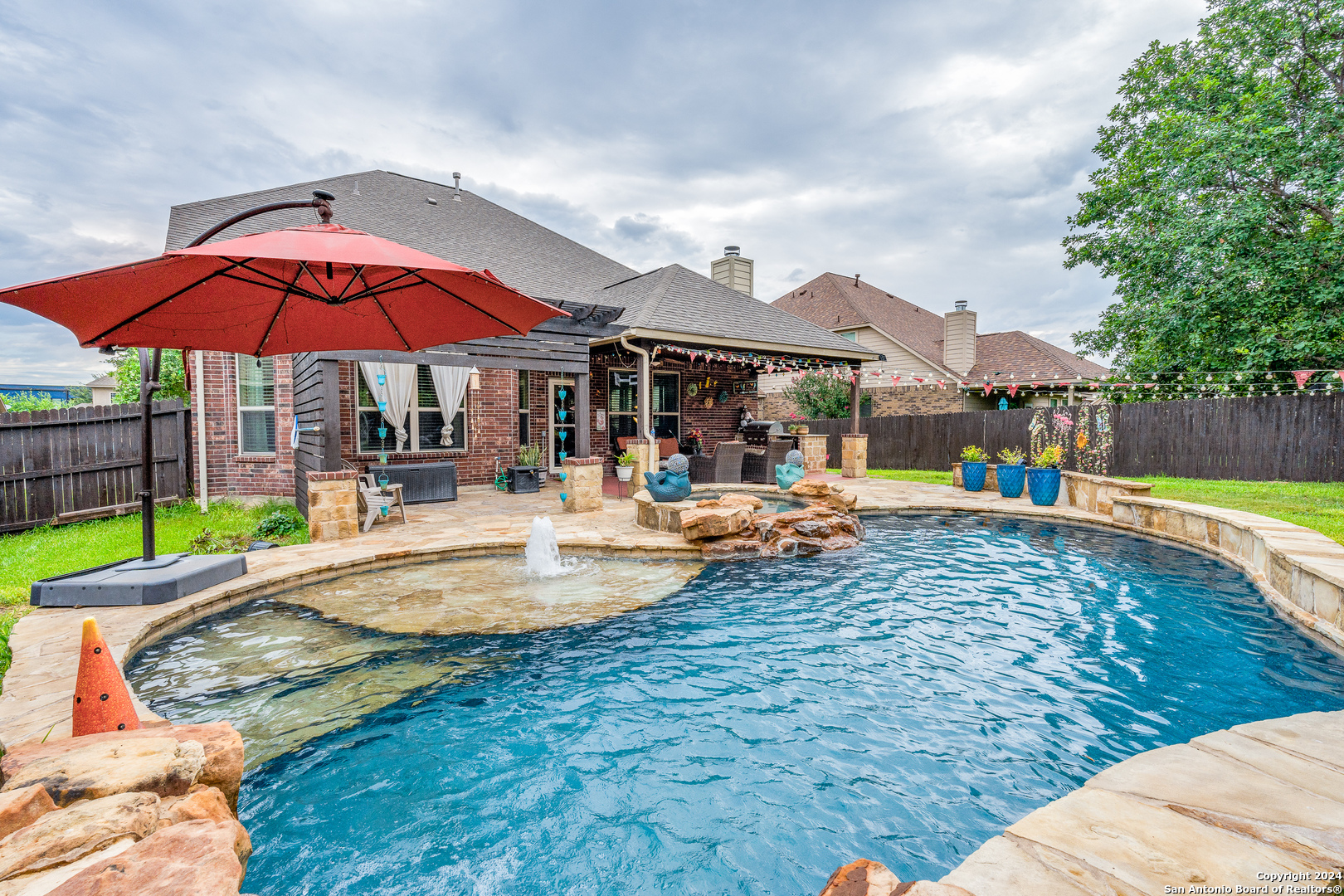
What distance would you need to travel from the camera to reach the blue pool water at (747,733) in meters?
2.05

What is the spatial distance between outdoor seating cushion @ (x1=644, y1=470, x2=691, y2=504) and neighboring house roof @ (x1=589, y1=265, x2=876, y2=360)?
2.52 m

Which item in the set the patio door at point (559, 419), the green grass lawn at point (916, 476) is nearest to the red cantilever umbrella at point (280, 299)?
the patio door at point (559, 419)

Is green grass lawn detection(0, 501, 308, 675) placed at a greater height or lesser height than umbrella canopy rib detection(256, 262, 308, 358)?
lesser

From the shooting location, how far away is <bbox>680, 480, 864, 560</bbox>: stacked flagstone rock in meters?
6.14

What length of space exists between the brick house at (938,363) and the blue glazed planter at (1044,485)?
394 inches

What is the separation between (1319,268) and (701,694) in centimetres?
1556

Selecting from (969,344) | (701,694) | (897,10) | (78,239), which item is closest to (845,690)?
(701,694)

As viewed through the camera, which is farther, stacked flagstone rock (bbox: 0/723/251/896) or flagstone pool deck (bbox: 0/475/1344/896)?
flagstone pool deck (bbox: 0/475/1344/896)

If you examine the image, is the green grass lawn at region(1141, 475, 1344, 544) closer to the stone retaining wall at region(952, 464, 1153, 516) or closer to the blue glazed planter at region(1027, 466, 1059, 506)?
the stone retaining wall at region(952, 464, 1153, 516)

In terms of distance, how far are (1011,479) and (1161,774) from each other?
28.5ft

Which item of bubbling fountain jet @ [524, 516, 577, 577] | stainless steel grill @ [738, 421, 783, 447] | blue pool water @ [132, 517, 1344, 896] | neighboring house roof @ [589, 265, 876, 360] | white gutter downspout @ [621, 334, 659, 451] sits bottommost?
blue pool water @ [132, 517, 1344, 896]

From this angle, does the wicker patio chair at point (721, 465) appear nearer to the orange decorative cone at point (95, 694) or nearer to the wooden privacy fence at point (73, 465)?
the wooden privacy fence at point (73, 465)

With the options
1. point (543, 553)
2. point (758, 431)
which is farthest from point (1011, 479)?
point (543, 553)

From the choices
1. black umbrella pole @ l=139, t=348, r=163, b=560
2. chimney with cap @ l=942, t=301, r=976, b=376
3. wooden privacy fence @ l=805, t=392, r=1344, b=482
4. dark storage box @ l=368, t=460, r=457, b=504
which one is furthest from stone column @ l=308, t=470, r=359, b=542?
chimney with cap @ l=942, t=301, r=976, b=376
